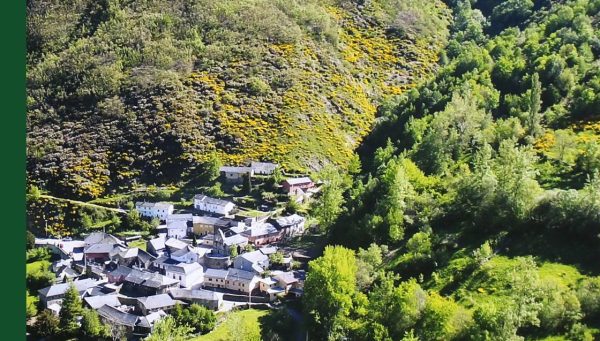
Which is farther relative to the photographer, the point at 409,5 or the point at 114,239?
the point at 409,5

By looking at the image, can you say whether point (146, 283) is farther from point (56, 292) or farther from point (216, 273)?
point (56, 292)

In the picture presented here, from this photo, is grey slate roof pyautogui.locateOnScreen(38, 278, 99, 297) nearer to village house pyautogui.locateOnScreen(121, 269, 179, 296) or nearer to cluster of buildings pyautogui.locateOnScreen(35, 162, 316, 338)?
cluster of buildings pyautogui.locateOnScreen(35, 162, 316, 338)

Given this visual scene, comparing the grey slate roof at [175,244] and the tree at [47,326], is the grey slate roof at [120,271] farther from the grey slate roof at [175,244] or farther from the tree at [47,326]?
the tree at [47,326]

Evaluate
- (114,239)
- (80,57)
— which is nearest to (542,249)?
(114,239)

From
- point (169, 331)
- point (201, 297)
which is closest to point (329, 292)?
point (169, 331)

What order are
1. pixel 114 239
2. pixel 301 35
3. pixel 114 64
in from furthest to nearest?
pixel 301 35
pixel 114 64
pixel 114 239

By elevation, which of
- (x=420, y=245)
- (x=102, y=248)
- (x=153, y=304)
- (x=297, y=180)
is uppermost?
(x=420, y=245)

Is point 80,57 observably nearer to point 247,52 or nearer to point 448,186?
point 247,52
